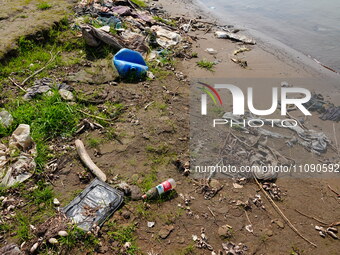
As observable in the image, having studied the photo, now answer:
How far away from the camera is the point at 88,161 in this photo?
10.9 ft

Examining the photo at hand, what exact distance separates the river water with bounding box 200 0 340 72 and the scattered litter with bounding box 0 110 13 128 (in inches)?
302

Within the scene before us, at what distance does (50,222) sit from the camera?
8.55ft

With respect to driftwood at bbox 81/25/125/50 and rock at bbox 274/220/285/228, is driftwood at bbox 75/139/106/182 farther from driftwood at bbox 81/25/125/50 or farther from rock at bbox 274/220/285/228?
driftwood at bbox 81/25/125/50

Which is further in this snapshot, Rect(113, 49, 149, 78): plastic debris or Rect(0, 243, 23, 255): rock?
Rect(113, 49, 149, 78): plastic debris

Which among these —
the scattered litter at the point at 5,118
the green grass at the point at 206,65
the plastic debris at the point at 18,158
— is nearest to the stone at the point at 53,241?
the plastic debris at the point at 18,158

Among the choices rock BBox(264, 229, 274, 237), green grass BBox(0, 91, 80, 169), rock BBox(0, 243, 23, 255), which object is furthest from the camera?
green grass BBox(0, 91, 80, 169)

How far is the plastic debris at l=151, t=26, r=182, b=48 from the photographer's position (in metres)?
6.72

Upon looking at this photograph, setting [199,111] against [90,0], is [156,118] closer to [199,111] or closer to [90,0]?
[199,111]

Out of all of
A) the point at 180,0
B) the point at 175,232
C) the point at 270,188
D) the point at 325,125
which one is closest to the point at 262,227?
the point at 270,188

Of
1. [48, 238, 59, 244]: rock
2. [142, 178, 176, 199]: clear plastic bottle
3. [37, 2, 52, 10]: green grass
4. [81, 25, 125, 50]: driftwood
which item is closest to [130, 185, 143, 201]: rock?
[142, 178, 176, 199]: clear plastic bottle

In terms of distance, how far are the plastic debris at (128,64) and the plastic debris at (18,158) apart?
2240 millimetres

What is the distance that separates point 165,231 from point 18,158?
2.14m

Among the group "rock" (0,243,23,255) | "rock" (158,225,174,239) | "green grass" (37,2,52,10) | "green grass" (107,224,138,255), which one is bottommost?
"rock" (158,225,174,239)

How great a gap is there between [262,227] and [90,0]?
8118 mm
